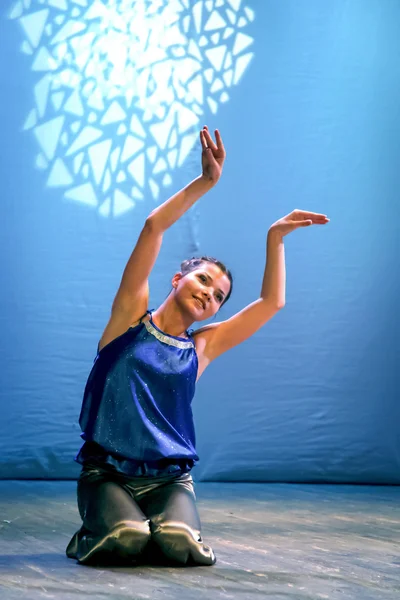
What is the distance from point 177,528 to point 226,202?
236cm

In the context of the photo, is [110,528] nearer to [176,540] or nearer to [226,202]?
[176,540]

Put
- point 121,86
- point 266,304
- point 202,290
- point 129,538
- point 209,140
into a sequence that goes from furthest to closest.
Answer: point 121,86
point 266,304
point 202,290
point 209,140
point 129,538

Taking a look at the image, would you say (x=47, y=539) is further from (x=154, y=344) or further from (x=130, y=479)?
(x=154, y=344)

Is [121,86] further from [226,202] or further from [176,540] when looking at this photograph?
[176,540]

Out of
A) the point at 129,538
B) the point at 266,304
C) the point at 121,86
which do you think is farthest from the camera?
the point at 121,86

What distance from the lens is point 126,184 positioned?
13.1ft

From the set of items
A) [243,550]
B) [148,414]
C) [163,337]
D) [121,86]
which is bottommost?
[243,550]

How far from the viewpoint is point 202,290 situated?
2166 mm

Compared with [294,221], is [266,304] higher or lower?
lower

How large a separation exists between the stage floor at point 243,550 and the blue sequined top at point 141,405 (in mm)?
254

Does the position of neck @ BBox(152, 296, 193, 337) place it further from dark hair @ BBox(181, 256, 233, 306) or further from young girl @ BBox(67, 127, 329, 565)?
dark hair @ BBox(181, 256, 233, 306)

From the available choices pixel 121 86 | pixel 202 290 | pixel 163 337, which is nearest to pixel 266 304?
pixel 202 290

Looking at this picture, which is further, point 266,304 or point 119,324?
Result: point 266,304

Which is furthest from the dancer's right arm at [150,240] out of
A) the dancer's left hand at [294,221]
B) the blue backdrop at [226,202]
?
the blue backdrop at [226,202]
